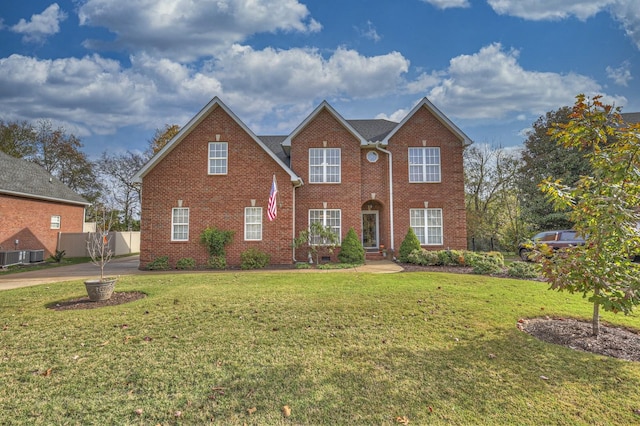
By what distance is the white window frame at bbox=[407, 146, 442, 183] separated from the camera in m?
17.2

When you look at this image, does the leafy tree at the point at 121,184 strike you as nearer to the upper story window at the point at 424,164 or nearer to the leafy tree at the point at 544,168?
the upper story window at the point at 424,164

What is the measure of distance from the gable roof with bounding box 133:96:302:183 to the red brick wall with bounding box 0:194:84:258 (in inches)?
375

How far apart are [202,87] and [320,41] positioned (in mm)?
7368

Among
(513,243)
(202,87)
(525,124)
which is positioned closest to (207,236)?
(202,87)

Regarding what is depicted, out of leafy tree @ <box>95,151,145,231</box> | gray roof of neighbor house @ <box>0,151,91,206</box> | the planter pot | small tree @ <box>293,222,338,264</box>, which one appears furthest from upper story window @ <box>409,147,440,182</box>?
leafy tree @ <box>95,151,145,231</box>

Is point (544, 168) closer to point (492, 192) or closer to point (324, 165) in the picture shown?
point (492, 192)

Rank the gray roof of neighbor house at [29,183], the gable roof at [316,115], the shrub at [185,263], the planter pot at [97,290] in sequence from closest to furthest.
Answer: the planter pot at [97,290] < the shrub at [185,263] < the gable roof at [316,115] < the gray roof of neighbor house at [29,183]

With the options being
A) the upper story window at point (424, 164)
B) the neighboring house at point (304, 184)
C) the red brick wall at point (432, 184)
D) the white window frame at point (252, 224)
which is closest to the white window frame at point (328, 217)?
the neighboring house at point (304, 184)

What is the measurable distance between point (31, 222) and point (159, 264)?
462 inches

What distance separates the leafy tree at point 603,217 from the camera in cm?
454

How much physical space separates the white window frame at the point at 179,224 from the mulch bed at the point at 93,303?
6.46 meters

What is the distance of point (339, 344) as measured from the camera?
190 inches

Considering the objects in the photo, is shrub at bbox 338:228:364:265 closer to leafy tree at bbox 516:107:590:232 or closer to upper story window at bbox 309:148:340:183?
upper story window at bbox 309:148:340:183

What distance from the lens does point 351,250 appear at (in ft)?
49.2
